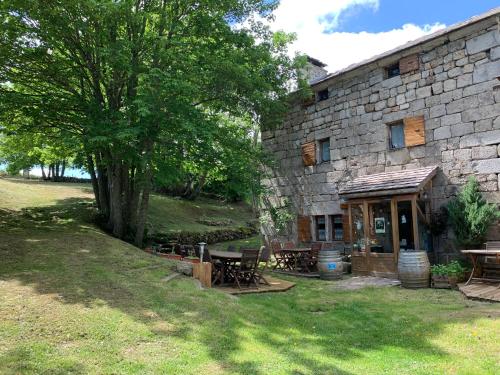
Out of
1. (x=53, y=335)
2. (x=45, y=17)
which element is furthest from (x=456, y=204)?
(x=45, y=17)

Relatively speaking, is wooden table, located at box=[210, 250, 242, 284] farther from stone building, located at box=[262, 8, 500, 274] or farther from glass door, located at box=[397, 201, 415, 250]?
glass door, located at box=[397, 201, 415, 250]

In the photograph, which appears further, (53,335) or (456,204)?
(456,204)

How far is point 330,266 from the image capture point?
1063 centimetres

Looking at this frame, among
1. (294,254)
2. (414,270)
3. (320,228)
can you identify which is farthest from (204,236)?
(414,270)

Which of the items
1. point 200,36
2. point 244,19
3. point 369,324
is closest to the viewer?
point 369,324

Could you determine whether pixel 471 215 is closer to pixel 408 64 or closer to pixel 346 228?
pixel 346 228

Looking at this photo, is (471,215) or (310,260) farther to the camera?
(310,260)

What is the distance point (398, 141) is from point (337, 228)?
3.55 meters

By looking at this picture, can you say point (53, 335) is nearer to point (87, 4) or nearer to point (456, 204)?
point (87, 4)

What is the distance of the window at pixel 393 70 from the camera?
462 inches

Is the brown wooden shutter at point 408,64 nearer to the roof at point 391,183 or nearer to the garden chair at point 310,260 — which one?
the roof at point 391,183

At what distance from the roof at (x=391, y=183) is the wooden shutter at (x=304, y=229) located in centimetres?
259

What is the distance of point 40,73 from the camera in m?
10.4

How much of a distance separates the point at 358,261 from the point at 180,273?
18.2ft
